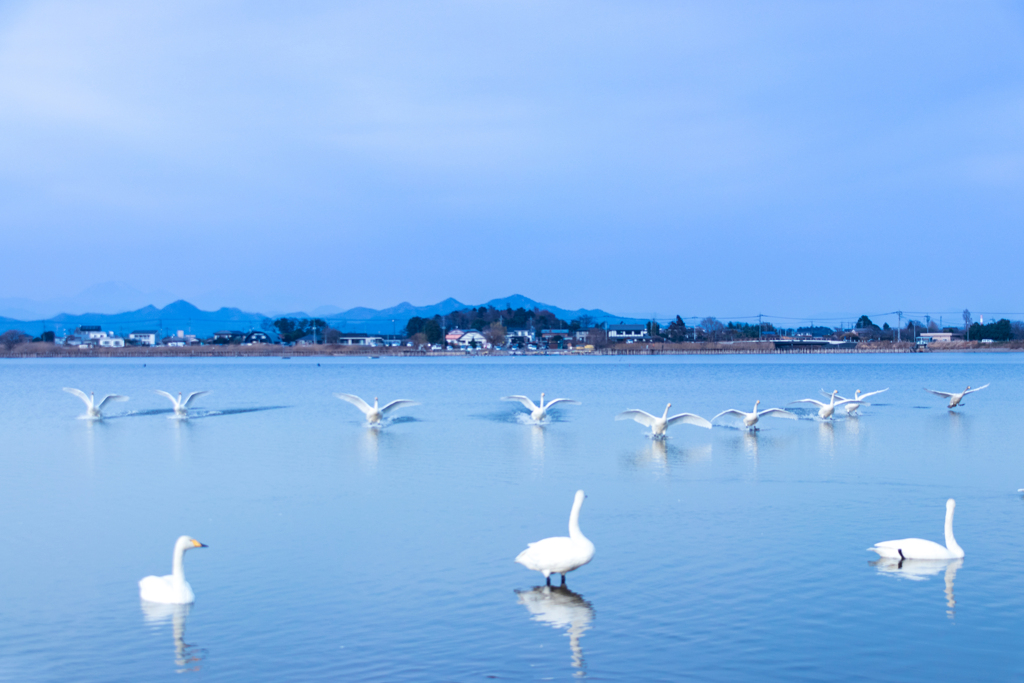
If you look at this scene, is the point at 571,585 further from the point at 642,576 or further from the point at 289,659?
the point at 289,659

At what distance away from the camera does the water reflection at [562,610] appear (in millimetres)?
8438

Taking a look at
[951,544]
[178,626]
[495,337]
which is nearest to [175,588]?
[178,626]

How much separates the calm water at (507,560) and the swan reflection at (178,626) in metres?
0.03

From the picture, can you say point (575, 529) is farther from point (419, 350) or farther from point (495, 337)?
point (495, 337)

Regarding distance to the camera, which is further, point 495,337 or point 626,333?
point 626,333

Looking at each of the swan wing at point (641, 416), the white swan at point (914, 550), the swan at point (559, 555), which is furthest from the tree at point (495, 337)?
the swan at point (559, 555)

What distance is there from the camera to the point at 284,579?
34.2ft

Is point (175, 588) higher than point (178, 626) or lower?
higher

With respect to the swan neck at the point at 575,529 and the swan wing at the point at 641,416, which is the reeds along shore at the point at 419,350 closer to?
the swan wing at the point at 641,416

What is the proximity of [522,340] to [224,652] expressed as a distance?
165 meters

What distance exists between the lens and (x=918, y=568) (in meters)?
10.5

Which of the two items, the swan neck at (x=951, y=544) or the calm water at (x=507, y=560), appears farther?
the swan neck at (x=951, y=544)

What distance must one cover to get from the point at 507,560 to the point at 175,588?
3.89 meters

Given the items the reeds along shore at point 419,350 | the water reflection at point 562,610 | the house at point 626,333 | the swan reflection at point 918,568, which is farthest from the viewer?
the house at point 626,333
